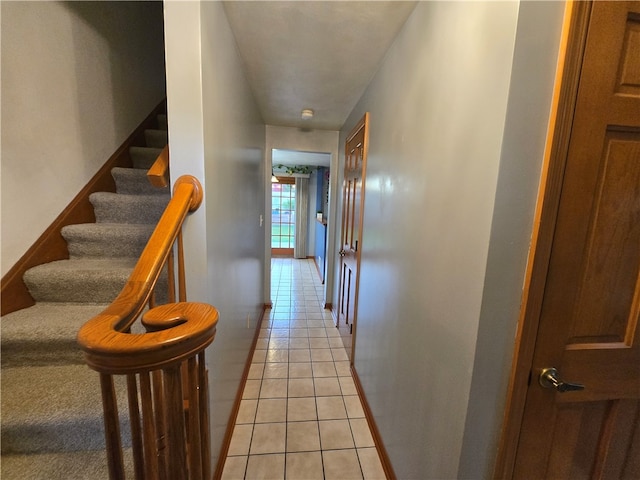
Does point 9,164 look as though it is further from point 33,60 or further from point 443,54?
point 443,54

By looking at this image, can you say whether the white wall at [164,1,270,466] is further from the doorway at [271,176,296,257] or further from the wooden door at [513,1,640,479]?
the doorway at [271,176,296,257]

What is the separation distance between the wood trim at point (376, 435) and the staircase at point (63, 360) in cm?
125

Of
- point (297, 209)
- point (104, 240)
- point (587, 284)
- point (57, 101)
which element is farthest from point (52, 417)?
point (297, 209)

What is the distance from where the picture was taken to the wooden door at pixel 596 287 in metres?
0.65

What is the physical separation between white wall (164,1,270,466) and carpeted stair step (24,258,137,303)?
1.78ft

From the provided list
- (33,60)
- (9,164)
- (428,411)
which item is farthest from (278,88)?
(428,411)

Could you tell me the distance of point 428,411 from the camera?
1062 millimetres

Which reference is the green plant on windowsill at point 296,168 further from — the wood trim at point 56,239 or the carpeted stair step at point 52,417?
the carpeted stair step at point 52,417

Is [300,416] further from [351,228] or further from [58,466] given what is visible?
[351,228]

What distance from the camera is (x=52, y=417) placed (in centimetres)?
94

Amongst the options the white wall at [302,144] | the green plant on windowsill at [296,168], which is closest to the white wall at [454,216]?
the white wall at [302,144]

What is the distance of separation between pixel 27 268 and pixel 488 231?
6.84 ft

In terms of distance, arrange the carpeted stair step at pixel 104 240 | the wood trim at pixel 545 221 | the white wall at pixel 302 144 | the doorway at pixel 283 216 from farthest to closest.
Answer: the doorway at pixel 283 216, the white wall at pixel 302 144, the carpeted stair step at pixel 104 240, the wood trim at pixel 545 221

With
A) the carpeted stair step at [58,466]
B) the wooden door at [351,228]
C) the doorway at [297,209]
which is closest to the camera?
the carpeted stair step at [58,466]
